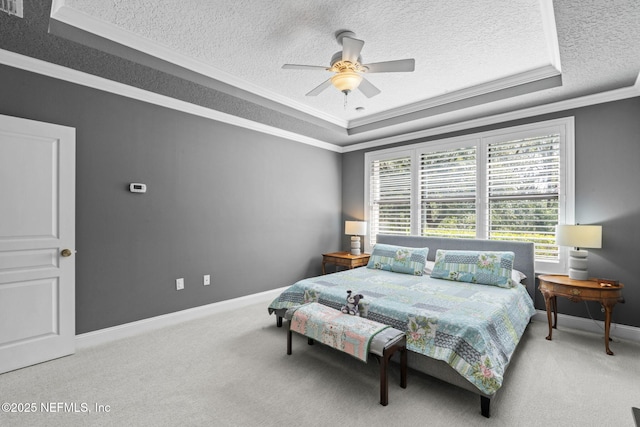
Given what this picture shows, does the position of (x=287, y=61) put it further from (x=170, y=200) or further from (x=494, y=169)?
(x=494, y=169)

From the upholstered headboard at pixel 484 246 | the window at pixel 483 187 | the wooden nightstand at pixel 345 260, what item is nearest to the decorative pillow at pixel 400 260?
the upholstered headboard at pixel 484 246

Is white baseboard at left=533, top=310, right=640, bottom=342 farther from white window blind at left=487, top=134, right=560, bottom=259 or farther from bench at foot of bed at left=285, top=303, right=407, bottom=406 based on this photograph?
bench at foot of bed at left=285, top=303, right=407, bottom=406

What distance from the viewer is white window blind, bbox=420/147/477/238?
4328 millimetres

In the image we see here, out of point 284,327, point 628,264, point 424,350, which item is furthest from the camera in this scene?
point 284,327

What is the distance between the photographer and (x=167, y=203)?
3.55 meters

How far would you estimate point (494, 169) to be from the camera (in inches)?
161

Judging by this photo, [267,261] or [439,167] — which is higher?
[439,167]

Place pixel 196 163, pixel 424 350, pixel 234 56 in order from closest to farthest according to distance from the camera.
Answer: pixel 424 350
pixel 234 56
pixel 196 163

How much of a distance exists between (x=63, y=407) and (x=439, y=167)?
4.96m

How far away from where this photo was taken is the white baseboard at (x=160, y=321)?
9.75 feet

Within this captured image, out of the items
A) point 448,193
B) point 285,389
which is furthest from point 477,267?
point 285,389

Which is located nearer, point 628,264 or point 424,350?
point 424,350

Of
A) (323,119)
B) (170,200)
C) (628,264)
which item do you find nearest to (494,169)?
(628,264)

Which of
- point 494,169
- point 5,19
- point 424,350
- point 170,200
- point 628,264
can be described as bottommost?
point 424,350
